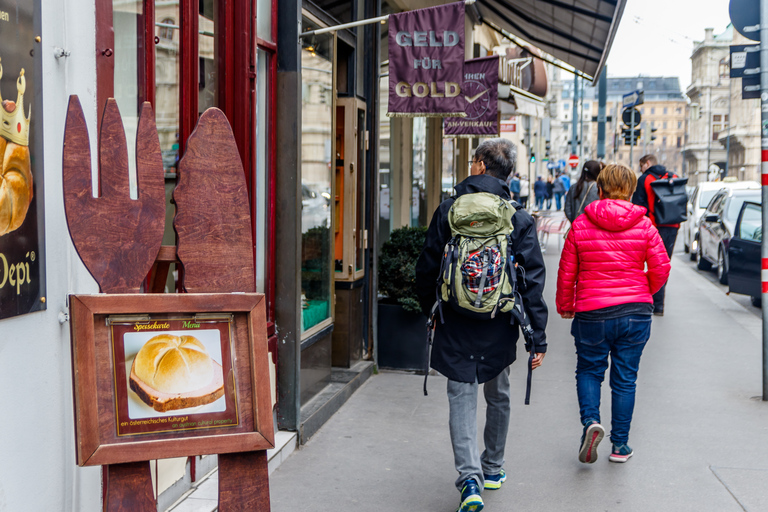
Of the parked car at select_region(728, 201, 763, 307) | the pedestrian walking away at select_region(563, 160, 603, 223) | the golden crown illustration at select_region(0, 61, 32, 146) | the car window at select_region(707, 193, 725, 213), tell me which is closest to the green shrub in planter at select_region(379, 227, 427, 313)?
the pedestrian walking away at select_region(563, 160, 603, 223)

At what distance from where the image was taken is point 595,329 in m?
5.01

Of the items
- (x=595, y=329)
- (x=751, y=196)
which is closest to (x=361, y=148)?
(x=595, y=329)

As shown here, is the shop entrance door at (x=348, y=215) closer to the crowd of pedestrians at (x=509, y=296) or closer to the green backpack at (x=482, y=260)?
the crowd of pedestrians at (x=509, y=296)

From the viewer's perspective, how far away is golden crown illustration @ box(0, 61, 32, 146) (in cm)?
266

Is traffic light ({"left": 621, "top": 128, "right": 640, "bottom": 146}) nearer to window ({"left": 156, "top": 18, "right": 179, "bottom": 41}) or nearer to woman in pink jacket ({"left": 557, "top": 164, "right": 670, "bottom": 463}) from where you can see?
woman in pink jacket ({"left": 557, "top": 164, "right": 670, "bottom": 463})

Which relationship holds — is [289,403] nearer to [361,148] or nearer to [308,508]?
[308,508]

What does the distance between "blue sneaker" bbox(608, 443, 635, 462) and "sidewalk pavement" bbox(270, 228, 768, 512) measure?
39 millimetres

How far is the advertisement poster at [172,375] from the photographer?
2711 mm

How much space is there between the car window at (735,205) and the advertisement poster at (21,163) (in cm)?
1317

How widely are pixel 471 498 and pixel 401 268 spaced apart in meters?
3.56

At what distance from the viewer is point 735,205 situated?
14.5m

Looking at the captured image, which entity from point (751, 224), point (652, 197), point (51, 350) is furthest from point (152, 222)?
point (751, 224)

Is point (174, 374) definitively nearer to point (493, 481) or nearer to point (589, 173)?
point (493, 481)

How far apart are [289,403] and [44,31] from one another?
300 cm
